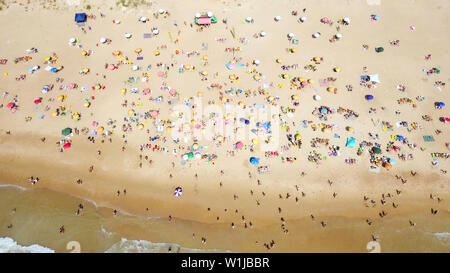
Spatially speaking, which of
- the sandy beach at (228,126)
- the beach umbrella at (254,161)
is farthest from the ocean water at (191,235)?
the beach umbrella at (254,161)

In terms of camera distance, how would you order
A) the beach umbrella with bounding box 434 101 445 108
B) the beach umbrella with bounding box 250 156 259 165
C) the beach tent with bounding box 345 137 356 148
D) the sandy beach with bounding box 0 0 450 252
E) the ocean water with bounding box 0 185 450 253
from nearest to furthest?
the ocean water with bounding box 0 185 450 253 → the sandy beach with bounding box 0 0 450 252 → the beach umbrella with bounding box 250 156 259 165 → the beach tent with bounding box 345 137 356 148 → the beach umbrella with bounding box 434 101 445 108

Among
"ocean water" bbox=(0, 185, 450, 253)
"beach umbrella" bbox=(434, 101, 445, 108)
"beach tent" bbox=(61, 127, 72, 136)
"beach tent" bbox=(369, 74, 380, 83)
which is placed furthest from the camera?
"beach tent" bbox=(369, 74, 380, 83)

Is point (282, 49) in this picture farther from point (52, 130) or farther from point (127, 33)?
point (52, 130)

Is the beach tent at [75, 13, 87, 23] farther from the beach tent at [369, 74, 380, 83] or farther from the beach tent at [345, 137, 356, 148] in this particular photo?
the beach tent at [369, 74, 380, 83]

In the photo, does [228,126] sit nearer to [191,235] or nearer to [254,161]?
[254,161]

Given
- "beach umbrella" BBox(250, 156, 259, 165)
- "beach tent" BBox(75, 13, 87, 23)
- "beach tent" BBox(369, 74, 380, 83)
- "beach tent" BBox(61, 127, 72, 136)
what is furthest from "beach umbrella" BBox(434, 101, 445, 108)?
"beach tent" BBox(75, 13, 87, 23)

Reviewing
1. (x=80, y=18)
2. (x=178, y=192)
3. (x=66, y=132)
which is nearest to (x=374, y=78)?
(x=178, y=192)

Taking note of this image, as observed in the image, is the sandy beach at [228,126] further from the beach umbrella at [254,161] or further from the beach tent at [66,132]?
the beach umbrella at [254,161]
